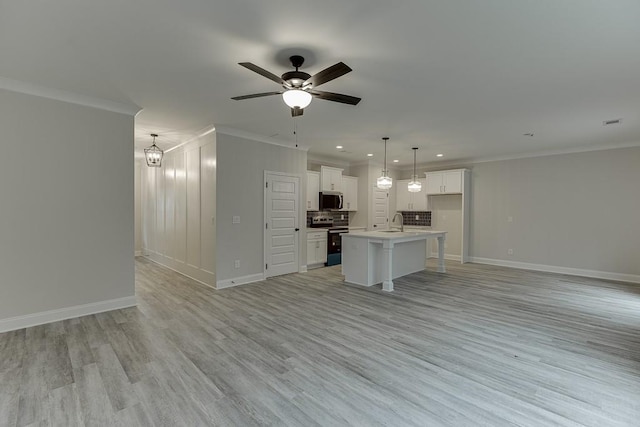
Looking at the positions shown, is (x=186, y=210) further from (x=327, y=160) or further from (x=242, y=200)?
(x=327, y=160)

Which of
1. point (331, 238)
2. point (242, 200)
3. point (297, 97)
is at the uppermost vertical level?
point (297, 97)

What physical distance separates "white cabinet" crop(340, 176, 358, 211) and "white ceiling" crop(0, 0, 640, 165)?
3308mm

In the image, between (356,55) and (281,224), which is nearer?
(356,55)

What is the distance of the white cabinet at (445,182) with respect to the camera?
7.55 m

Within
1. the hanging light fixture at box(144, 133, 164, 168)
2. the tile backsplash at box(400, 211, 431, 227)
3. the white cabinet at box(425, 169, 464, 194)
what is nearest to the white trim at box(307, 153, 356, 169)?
the white cabinet at box(425, 169, 464, 194)

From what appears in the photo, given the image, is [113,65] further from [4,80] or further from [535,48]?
[535,48]

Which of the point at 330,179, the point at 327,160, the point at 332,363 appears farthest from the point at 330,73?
the point at 327,160

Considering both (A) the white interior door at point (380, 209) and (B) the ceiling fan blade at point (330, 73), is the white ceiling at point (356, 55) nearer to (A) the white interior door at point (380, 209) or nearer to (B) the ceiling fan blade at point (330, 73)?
(B) the ceiling fan blade at point (330, 73)

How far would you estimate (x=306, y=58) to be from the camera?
8.73ft

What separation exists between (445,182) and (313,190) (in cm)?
365

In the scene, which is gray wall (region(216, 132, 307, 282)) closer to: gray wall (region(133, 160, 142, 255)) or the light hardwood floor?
the light hardwood floor

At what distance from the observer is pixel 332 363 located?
2.53m

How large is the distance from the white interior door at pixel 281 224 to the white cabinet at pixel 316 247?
510mm

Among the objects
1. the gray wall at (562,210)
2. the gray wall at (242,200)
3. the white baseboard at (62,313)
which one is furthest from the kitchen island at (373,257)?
the white baseboard at (62,313)
